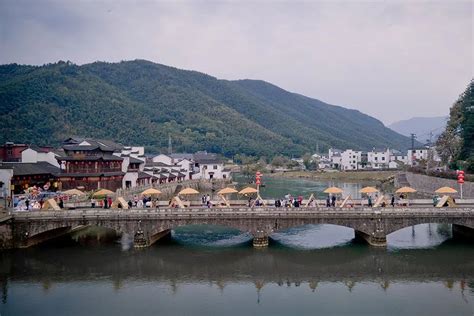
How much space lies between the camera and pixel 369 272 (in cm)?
3291

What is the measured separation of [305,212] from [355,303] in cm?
1142

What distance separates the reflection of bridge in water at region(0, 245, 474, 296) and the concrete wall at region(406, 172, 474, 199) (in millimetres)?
22783

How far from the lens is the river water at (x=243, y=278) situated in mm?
26922

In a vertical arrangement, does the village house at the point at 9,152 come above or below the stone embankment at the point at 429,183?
above

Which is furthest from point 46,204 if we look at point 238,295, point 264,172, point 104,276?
point 264,172

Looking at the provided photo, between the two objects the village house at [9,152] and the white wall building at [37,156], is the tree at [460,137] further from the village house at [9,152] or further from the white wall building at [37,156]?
the village house at [9,152]

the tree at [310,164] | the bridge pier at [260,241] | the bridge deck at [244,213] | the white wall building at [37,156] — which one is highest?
the tree at [310,164]

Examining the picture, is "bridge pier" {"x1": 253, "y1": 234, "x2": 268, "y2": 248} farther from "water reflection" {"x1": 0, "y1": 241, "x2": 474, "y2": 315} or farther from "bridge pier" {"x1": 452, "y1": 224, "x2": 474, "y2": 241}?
"bridge pier" {"x1": 452, "y1": 224, "x2": 474, "y2": 241}

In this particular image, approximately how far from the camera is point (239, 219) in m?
37.5

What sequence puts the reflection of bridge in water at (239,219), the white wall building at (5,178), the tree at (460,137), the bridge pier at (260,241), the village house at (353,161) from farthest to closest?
the village house at (353,161)
the tree at (460,137)
the white wall building at (5,178)
the bridge pier at (260,241)
the reflection of bridge in water at (239,219)

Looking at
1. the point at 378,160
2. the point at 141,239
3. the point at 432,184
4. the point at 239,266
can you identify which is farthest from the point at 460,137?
the point at 378,160

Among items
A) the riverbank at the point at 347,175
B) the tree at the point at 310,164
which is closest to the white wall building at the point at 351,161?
the tree at the point at 310,164

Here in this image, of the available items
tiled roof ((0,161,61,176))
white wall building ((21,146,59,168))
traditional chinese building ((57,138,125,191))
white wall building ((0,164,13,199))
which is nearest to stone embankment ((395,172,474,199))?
traditional chinese building ((57,138,125,191))

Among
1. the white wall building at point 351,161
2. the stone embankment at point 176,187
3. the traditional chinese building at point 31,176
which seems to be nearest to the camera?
the traditional chinese building at point 31,176
